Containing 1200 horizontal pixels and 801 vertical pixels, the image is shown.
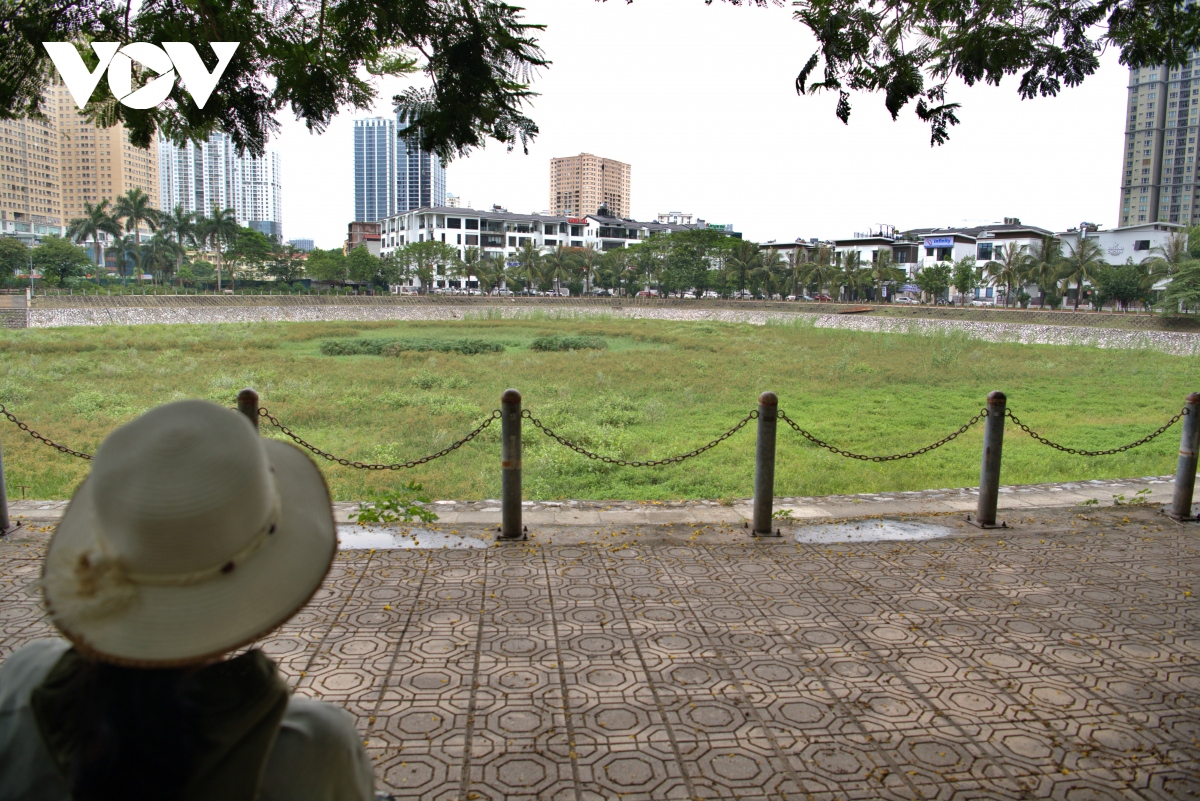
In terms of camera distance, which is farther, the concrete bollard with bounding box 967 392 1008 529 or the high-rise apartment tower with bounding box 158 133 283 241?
the high-rise apartment tower with bounding box 158 133 283 241

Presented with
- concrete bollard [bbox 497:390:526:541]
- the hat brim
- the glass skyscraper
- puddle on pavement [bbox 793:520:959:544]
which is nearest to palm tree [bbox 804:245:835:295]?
the glass skyscraper

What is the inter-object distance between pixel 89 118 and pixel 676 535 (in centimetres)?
469

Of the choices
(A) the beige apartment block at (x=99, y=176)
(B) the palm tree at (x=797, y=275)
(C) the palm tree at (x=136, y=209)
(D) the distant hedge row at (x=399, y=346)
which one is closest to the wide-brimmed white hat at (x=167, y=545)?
(D) the distant hedge row at (x=399, y=346)

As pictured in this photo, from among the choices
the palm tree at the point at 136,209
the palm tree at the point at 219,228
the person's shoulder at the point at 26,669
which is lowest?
the person's shoulder at the point at 26,669

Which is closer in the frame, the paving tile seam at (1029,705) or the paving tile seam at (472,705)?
the paving tile seam at (472,705)

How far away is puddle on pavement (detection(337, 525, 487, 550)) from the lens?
5.94 meters

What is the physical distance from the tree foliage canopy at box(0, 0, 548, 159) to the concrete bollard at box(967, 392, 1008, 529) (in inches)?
187

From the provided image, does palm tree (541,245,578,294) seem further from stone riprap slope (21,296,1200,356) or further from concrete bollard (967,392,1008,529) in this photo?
concrete bollard (967,392,1008,529)

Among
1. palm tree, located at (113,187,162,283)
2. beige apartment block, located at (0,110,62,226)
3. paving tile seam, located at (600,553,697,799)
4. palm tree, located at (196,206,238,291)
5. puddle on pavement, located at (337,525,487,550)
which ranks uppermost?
beige apartment block, located at (0,110,62,226)

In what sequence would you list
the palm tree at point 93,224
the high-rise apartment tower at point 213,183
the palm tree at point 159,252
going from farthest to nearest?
the high-rise apartment tower at point 213,183, the palm tree at point 159,252, the palm tree at point 93,224

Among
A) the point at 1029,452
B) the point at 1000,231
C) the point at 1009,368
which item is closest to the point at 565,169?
the point at 1000,231

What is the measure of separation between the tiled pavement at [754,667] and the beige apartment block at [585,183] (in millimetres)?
164156

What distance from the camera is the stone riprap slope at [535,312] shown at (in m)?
32.3

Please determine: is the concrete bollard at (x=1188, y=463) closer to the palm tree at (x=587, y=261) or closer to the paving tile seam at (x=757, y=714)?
the paving tile seam at (x=757, y=714)
